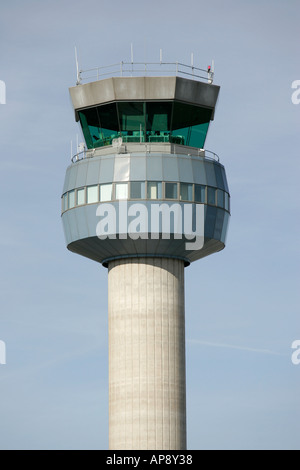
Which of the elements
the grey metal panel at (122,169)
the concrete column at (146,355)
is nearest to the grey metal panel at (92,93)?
the grey metal panel at (122,169)

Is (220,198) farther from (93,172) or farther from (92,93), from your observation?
(92,93)

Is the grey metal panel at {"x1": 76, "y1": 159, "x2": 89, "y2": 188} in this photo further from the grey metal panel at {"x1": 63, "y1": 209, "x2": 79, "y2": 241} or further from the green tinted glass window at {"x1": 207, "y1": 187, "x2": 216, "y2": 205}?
the green tinted glass window at {"x1": 207, "y1": 187, "x2": 216, "y2": 205}

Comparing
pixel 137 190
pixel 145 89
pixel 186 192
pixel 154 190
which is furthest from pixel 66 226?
pixel 145 89

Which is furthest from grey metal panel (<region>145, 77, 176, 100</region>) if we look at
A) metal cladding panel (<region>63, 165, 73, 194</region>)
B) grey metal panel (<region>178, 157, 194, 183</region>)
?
metal cladding panel (<region>63, 165, 73, 194</region>)

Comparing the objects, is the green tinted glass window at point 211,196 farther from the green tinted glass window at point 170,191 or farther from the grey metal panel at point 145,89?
the grey metal panel at point 145,89

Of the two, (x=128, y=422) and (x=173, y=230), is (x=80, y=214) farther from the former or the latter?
(x=128, y=422)
